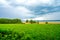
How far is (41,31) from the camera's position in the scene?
26.9 ft

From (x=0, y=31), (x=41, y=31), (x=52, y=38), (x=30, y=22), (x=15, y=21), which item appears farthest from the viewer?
(x=15, y=21)

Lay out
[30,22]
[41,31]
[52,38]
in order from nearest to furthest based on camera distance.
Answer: [52,38]
[41,31]
[30,22]

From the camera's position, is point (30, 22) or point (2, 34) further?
point (30, 22)

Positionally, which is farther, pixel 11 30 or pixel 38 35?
pixel 11 30

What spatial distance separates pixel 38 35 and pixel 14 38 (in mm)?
1236

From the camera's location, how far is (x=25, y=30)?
8422mm

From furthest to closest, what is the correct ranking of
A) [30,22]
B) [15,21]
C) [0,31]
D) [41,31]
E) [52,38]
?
[15,21] → [30,22] → [0,31] → [41,31] → [52,38]

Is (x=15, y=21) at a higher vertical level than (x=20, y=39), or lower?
higher

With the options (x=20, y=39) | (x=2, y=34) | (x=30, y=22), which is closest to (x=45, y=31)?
(x=20, y=39)

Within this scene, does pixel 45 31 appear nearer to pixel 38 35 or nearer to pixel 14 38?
pixel 38 35

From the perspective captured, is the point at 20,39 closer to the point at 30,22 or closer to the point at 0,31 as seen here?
the point at 0,31

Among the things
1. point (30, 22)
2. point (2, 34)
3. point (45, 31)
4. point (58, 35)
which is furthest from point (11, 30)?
point (30, 22)

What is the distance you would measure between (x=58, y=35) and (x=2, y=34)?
2955 millimetres

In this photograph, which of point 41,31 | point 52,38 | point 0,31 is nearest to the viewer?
point 52,38
